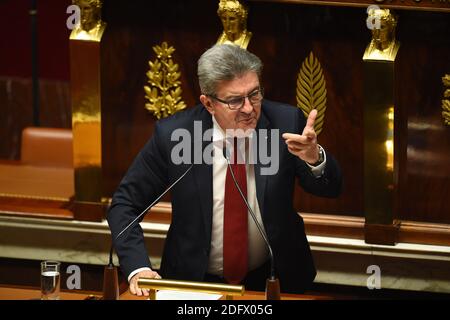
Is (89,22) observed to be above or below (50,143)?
above

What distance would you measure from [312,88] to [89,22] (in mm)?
881

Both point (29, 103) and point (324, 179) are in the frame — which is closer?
point (324, 179)

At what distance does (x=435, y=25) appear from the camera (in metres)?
4.21

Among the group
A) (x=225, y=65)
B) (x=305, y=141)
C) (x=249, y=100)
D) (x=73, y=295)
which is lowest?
(x=73, y=295)

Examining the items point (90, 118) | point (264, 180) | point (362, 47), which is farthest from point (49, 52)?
point (264, 180)

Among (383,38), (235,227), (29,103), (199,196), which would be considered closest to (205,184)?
(199,196)

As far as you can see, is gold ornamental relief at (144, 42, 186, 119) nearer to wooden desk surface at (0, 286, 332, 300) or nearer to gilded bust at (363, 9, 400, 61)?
gilded bust at (363, 9, 400, 61)

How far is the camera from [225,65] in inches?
140

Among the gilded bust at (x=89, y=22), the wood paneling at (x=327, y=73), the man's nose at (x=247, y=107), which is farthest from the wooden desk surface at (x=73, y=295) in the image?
the gilded bust at (x=89, y=22)

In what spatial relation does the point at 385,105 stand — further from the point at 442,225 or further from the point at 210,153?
the point at 210,153

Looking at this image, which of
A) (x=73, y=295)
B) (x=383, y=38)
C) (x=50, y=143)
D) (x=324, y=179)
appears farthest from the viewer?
(x=50, y=143)

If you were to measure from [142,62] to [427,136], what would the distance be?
3.65 ft

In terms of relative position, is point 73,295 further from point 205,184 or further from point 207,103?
point 207,103

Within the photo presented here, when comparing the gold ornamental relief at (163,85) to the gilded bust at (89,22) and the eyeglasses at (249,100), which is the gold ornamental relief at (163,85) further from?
the eyeglasses at (249,100)
